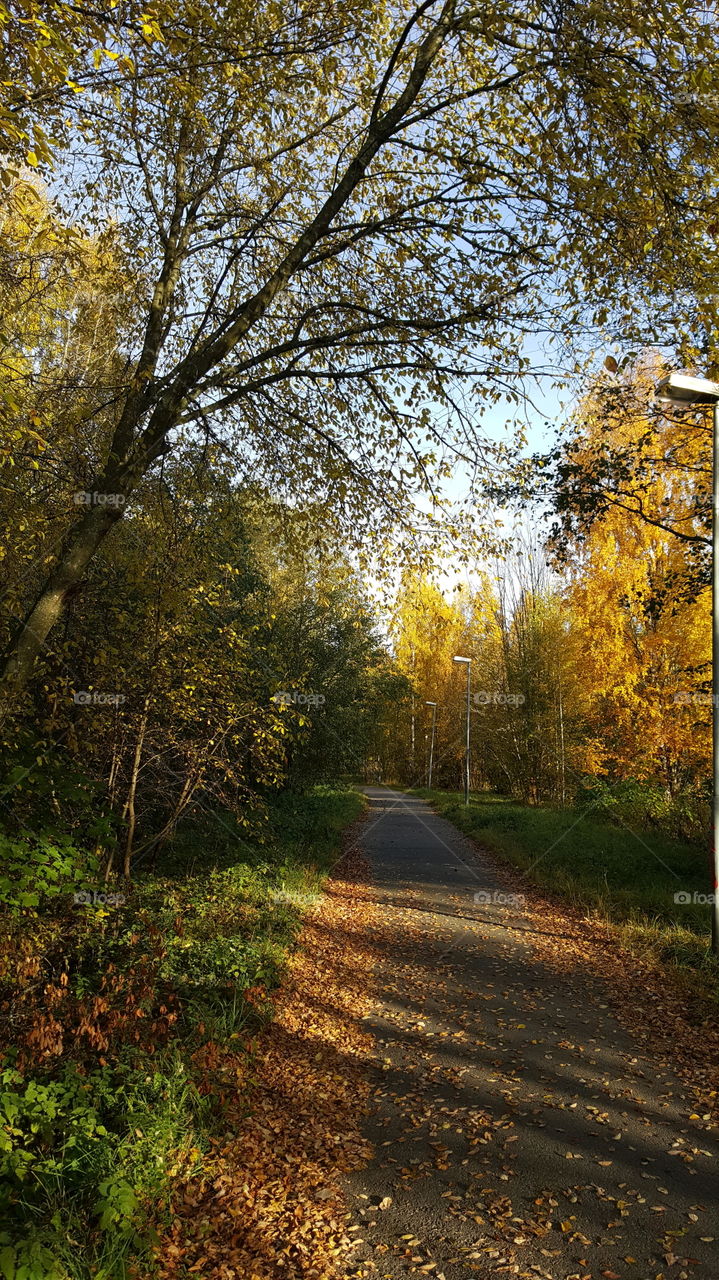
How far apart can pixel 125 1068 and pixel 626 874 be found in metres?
9.41

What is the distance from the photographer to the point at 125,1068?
4.31m

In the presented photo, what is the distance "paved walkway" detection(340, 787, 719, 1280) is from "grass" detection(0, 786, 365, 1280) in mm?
1053

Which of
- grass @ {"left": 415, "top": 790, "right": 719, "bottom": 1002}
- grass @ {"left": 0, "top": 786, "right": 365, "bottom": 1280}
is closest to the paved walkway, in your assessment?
grass @ {"left": 0, "top": 786, "right": 365, "bottom": 1280}

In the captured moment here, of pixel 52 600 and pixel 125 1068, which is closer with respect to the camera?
pixel 125 1068

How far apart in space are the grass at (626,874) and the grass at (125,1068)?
4245 mm

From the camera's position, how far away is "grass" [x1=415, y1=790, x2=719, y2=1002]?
8.09 meters

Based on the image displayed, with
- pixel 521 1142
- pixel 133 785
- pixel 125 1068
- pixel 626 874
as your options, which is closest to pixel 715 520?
pixel 521 1142

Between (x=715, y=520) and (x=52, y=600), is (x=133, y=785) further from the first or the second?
(x=715, y=520)

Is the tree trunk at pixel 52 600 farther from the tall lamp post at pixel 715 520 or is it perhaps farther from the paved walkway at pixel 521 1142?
the tall lamp post at pixel 715 520

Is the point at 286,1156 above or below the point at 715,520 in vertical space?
below

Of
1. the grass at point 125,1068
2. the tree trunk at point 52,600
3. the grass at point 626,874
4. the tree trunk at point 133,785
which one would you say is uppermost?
the tree trunk at point 52,600

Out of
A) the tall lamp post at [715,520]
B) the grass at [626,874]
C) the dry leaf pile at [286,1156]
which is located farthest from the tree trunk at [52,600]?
the grass at [626,874]

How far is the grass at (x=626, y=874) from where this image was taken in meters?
8.09

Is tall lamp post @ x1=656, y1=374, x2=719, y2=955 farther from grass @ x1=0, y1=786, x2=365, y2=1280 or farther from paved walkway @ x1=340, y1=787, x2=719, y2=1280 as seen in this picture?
grass @ x1=0, y1=786, x2=365, y2=1280
